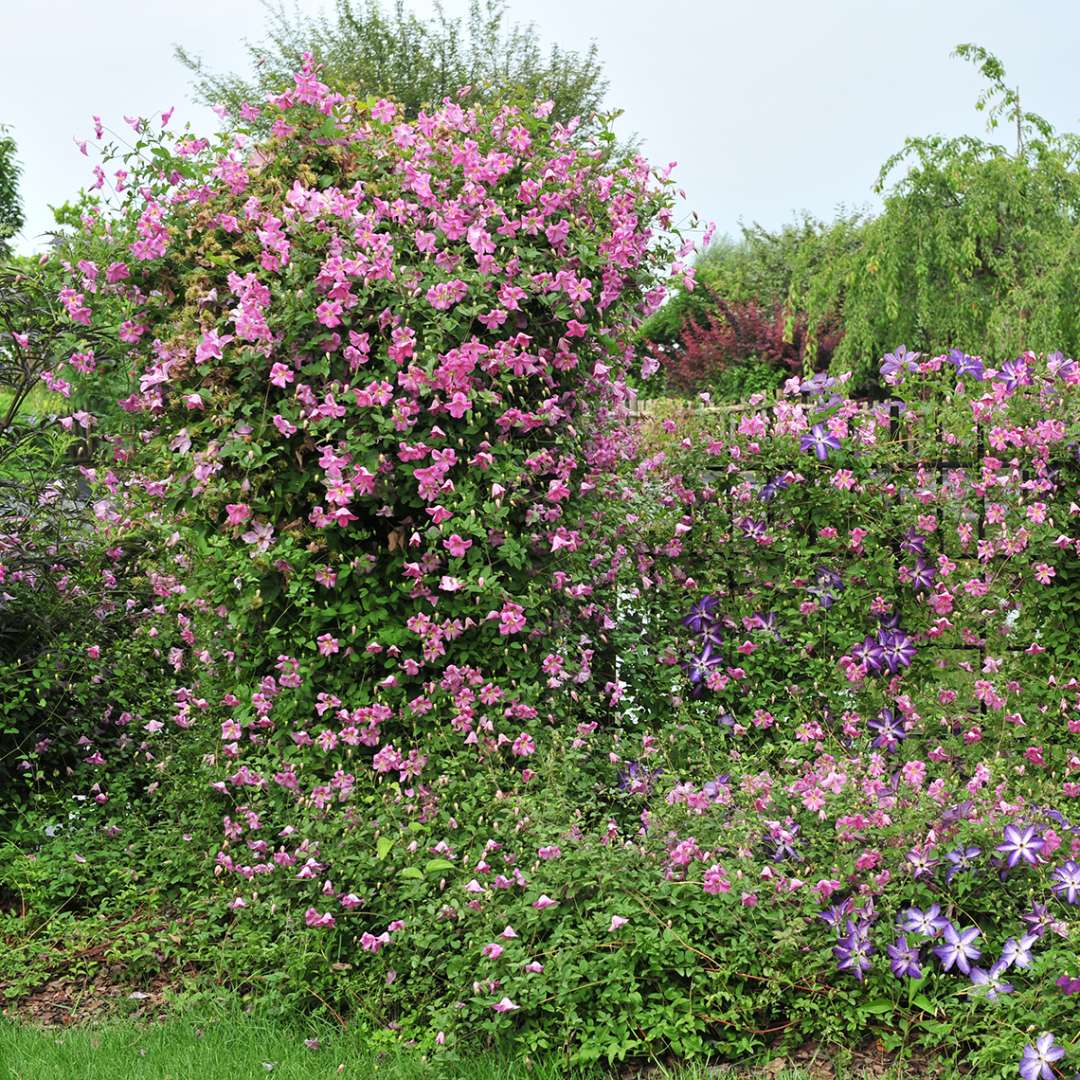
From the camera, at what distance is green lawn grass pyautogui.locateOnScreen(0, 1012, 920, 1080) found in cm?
293

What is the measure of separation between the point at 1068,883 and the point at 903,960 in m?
0.47

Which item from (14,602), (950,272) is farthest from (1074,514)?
(950,272)

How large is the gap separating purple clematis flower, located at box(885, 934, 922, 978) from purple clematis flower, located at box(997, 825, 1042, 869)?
348 mm

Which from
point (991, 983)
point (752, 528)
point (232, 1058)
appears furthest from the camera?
point (752, 528)

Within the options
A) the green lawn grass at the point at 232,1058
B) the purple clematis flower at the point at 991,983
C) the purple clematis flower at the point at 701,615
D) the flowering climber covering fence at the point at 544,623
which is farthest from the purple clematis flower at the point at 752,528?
the green lawn grass at the point at 232,1058

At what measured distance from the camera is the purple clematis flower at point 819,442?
4.81 meters

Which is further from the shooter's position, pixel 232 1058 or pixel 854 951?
pixel 232 1058

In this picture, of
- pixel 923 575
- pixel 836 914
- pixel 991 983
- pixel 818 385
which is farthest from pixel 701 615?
pixel 991 983

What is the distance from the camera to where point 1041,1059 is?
2.64m

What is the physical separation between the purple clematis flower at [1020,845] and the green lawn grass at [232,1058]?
636 millimetres

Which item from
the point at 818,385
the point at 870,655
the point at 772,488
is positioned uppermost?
the point at 818,385

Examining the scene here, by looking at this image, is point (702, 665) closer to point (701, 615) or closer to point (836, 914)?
point (701, 615)

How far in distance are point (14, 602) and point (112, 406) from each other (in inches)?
50.3

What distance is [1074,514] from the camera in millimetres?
4789
